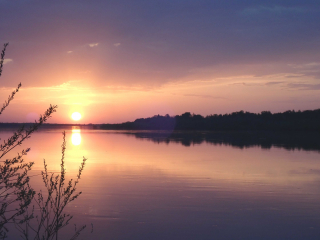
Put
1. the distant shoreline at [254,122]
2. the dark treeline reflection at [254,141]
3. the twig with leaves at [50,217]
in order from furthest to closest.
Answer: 1. the distant shoreline at [254,122]
2. the dark treeline reflection at [254,141]
3. the twig with leaves at [50,217]

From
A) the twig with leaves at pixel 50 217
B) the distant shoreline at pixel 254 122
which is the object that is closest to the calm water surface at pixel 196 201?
the twig with leaves at pixel 50 217

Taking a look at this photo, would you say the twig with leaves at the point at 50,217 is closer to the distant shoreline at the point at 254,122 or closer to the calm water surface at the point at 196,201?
the calm water surface at the point at 196,201

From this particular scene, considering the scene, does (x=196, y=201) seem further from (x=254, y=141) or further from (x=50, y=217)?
(x=254, y=141)

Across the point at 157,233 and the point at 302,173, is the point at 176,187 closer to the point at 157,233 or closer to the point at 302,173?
the point at 157,233

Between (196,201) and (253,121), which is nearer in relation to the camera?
(196,201)

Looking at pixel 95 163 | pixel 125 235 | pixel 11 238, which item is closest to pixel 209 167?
pixel 95 163

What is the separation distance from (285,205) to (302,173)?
4646 millimetres

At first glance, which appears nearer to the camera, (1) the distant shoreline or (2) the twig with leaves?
(2) the twig with leaves

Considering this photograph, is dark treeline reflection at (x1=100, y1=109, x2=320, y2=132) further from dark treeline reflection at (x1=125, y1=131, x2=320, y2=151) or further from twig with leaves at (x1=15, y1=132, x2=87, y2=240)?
twig with leaves at (x1=15, y1=132, x2=87, y2=240)

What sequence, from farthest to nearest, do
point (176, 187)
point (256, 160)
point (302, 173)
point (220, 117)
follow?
point (220, 117), point (256, 160), point (302, 173), point (176, 187)

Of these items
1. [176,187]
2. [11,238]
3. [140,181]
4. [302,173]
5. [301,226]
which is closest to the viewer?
[11,238]

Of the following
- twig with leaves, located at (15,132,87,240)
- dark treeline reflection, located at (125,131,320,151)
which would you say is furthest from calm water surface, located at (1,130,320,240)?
dark treeline reflection, located at (125,131,320,151)

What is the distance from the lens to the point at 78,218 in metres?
6.28

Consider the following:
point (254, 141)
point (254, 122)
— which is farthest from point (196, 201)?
point (254, 122)
